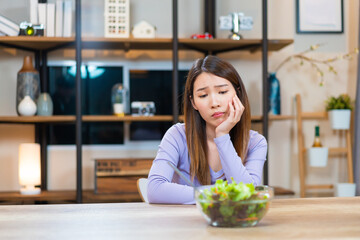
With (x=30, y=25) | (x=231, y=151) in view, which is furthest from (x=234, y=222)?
(x=30, y=25)

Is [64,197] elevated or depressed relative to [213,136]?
depressed

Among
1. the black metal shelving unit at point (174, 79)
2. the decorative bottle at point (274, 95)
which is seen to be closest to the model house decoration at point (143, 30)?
the black metal shelving unit at point (174, 79)

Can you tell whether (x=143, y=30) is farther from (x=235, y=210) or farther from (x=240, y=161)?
(x=235, y=210)

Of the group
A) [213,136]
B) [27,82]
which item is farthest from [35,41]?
[213,136]

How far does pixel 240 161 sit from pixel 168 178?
0.26 meters

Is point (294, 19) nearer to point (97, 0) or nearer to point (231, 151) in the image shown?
point (97, 0)

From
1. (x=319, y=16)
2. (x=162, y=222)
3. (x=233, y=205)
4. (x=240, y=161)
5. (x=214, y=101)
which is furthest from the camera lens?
(x=319, y=16)

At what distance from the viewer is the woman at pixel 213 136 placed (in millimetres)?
1898

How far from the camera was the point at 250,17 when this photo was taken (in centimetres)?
370

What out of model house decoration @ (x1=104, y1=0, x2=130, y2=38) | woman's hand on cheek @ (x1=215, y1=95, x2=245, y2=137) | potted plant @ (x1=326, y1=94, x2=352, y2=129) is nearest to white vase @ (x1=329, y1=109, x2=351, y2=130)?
potted plant @ (x1=326, y1=94, x2=352, y2=129)

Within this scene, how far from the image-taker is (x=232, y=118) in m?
1.97

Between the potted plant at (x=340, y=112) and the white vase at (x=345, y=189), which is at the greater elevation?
the potted plant at (x=340, y=112)

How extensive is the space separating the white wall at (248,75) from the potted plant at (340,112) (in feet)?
0.51

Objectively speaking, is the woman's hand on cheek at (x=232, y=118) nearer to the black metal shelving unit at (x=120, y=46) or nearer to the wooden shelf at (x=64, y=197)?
the black metal shelving unit at (x=120, y=46)
